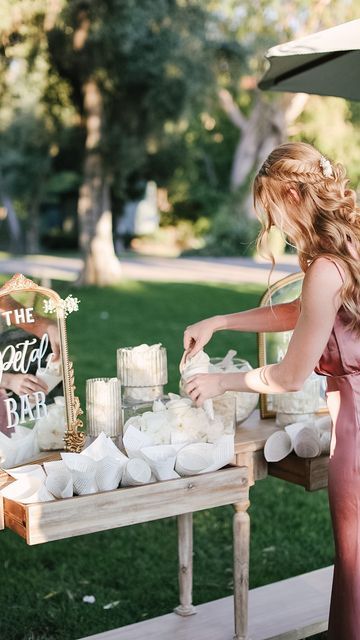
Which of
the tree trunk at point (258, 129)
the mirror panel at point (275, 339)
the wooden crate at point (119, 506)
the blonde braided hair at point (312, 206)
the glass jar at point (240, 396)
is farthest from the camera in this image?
the tree trunk at point (258, 129)

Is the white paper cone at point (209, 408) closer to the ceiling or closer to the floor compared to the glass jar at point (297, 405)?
closer to the ceiling

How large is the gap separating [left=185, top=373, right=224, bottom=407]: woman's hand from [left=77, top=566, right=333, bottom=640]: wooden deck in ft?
3.53

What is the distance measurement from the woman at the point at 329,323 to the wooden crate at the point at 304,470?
0.85 ft

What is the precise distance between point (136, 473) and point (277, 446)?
0.61 metres

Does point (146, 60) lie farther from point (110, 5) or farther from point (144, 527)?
point (144, 527)

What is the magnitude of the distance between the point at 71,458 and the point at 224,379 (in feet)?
1.64

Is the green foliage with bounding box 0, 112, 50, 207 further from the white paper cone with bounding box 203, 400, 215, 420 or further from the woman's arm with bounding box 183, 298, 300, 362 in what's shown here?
the white paper cone with bounding box 203, 400, 215, 420

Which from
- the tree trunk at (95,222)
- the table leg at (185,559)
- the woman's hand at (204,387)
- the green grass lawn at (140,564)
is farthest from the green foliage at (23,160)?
the woman's hand at (204,387)

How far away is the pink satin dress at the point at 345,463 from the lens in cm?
230

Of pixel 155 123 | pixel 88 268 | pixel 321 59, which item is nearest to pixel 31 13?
pixel 155 123

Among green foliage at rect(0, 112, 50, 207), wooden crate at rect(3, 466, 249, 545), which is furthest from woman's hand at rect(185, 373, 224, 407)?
green foliage at rect(0, 112, 50, 207)

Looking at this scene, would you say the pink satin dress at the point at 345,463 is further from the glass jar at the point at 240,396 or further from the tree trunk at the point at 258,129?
the tree trunk at the point at 258,129

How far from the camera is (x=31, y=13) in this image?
1284cm

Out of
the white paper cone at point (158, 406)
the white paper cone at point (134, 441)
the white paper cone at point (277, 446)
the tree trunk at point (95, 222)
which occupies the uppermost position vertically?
the white paper cone at point (158, 406)
